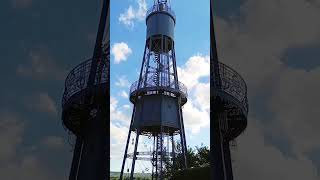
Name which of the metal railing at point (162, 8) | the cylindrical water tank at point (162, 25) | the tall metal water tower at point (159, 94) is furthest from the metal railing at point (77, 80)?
the metal railing at point (162, 8)

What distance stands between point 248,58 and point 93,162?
2.56 ft

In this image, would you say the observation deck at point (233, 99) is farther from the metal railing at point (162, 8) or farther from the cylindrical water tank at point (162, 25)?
the metal railing at point (162, 8)

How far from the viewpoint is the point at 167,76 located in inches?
101

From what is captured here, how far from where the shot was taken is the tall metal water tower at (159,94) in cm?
Result: 228

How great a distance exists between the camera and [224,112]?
4.84 ft

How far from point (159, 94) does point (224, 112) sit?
4.16ft

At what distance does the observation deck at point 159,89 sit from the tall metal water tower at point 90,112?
0.46m

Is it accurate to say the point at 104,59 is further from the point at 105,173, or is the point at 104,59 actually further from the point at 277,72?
the point at 277,72

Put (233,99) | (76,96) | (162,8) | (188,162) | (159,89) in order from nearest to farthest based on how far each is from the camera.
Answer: (76,96), (233,99), (188,162), (162,8), (159,89)

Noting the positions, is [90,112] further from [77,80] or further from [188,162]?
[188,162]

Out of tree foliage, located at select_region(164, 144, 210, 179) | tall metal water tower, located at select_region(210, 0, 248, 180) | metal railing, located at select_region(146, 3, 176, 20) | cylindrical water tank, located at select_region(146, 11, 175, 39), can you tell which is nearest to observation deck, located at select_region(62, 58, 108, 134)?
tall metal water tower, located at select_region(210, 0, 248, 180)

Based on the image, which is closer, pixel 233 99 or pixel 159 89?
pixel 233 99

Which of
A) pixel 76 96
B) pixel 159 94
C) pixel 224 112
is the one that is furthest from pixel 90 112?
pixel 159 94

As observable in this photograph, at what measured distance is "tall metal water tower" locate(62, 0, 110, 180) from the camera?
52.6 inches
